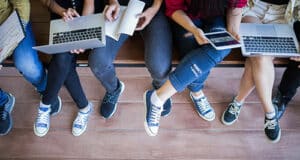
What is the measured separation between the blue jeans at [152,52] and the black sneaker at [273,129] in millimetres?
516

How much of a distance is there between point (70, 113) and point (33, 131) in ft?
0.61

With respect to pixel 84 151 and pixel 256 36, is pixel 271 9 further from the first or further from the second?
pixel 84 151

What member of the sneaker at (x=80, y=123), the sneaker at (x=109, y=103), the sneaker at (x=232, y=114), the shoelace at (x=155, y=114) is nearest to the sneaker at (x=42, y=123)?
the sneaker at (x=80, y=123)

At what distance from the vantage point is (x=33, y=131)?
159cm

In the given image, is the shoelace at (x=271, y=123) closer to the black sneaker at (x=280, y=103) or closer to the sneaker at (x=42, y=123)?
the black sneaker at (x=280, y=103)

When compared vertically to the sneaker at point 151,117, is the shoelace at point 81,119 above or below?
below

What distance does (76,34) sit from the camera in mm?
1302

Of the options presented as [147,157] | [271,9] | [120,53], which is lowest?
[147,157]

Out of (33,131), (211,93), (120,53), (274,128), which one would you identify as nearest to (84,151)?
(33,131)

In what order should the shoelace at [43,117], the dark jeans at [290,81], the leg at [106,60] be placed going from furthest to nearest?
the shoelace at [43,117] < the dark jeans at [290,81] < the leg at [106,60]

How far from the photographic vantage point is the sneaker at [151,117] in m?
1.47

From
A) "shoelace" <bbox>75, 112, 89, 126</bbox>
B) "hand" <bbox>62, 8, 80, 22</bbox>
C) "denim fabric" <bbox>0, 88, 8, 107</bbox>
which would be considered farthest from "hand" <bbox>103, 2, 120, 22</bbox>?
"denim fabric" <bbox>0, 88, 8, 107</bbox>

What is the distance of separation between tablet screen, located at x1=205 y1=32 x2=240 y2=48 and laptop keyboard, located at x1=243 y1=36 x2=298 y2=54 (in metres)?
0.08

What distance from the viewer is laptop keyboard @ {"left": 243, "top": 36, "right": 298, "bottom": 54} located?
131cm
